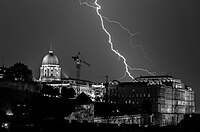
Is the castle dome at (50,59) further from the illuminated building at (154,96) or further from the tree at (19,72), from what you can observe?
the tree at (19,72)

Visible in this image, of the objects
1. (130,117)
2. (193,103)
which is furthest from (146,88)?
(130,117)

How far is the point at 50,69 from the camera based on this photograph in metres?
169

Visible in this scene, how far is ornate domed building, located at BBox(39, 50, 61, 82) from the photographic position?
551ft

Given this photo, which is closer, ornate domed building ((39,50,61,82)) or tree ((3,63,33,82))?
tree ((3,63,33,82))

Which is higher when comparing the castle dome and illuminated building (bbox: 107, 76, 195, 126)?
the castle dome

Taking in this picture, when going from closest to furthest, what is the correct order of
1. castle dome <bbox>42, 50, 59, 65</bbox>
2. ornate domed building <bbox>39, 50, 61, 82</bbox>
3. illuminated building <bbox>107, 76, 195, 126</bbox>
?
illuminated building <bbox>107, 76, 195, 126</bbox> < ornate domed building <bbox>39, 50, 61, 82</bbox> < castle dome <bbox>42, 50, 59, 65</bbox>

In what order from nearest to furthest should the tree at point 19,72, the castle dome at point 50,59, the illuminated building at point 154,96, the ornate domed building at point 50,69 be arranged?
the tree at point 19,72 < the illuminated building at point 154,96 < the ornate domed building at point 50,69 < the castle dome at point 50,59

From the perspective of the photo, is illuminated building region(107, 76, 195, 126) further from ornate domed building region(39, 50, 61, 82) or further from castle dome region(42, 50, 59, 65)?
castle dome region(42, 50, 59, 65)

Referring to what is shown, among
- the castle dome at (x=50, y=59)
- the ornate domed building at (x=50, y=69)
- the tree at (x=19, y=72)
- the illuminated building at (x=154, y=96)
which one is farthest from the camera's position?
the castle dome at (x=50, y=59)

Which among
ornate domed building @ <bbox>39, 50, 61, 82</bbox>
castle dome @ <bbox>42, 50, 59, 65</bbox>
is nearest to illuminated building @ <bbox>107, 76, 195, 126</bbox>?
ornate domed building @ <bbox>39, 50, 61, 82</bbox>

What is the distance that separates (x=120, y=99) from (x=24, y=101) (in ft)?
224

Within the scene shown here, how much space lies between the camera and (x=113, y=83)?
6132 inches

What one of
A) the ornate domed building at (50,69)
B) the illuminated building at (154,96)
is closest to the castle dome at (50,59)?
the ornate domed building at (50,69)

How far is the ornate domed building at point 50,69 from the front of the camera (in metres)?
168
